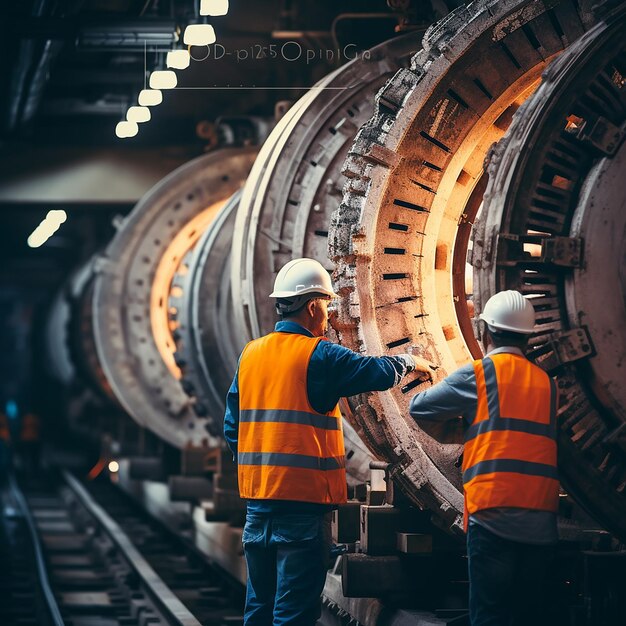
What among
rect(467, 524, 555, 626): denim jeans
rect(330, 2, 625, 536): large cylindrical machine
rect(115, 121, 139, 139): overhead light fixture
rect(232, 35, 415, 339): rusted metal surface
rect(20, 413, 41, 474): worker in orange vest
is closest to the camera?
rect(467, 524, 555, 626): denim jeans

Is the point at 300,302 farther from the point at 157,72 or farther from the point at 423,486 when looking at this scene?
the point at 157,72

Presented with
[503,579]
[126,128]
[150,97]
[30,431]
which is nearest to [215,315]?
[126,128]

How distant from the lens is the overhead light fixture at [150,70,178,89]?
765 cm

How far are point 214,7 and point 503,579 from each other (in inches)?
135

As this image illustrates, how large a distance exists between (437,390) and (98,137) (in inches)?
392

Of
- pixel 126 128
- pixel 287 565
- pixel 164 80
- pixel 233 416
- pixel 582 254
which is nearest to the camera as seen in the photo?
pixel 582 254

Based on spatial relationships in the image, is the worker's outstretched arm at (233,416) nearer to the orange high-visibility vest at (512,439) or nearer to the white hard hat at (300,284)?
the white hard hat at (300,284)

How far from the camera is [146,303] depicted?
42.4 feet

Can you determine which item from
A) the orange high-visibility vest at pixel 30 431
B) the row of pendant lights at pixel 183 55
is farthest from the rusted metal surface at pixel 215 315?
the orange high-visibility vest at pixel 30 431

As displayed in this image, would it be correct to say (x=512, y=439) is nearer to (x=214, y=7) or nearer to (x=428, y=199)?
(x=428, y=199)

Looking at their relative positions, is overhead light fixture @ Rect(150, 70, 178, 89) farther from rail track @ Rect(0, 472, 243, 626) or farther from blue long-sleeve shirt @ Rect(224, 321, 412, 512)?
blue long-sleeve shirt @ Rect(224, 321, 412, 512)

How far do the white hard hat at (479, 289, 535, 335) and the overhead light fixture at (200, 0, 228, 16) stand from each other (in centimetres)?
274

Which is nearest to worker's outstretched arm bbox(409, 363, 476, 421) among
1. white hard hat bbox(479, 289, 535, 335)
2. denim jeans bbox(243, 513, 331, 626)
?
white hard hat bbox(479, 289, 535, 335)

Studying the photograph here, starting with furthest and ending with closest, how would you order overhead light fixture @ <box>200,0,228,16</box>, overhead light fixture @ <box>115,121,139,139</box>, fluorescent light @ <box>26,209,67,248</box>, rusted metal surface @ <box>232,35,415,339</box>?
1. fluorescent light @ <box>26,209,67,248</box>
2. overhead light fixture @ <box>115,121,139,139</box>
3. rusted metal surface @ <box>232,35,415,339</box>
4. overhead light fixture @ <box>200,0,228,16</box>
